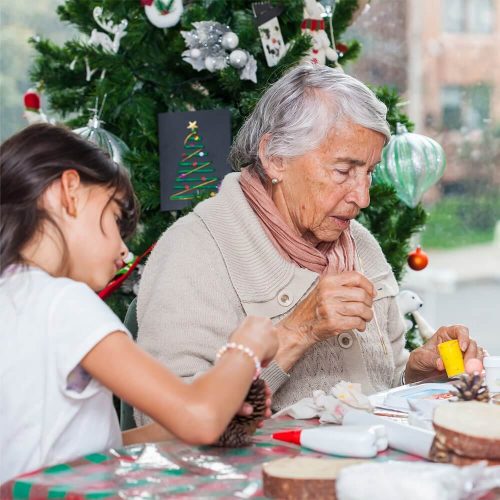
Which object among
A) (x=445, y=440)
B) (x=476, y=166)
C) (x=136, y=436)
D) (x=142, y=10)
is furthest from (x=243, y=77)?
(x=476, y=166)

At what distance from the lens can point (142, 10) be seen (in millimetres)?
2496

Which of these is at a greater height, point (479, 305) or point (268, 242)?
point (268, 242)

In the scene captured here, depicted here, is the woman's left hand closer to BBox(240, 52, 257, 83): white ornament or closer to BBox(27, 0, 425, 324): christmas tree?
BBox(27, 0, 425, 324): christmas tree

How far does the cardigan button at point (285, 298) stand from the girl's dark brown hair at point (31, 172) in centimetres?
64

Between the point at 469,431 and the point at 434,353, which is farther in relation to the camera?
the point at 434,353

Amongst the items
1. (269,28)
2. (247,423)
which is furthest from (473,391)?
(269,28)

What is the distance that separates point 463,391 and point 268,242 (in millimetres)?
A: 719

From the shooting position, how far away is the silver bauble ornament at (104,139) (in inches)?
93.8

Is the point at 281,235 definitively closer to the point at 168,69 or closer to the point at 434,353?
the point at 434,353

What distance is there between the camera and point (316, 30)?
2516 mm

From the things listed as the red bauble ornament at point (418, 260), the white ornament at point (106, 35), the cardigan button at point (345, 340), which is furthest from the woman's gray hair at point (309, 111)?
the red bauble ornament at point (418, 260)

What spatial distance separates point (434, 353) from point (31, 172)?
3.48 ft

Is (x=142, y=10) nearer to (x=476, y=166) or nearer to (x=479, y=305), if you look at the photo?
(x=476, y=166)

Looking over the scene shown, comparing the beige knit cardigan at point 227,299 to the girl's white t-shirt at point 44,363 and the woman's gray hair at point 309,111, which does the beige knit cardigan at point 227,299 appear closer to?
the woman's gray hair at point 309,111
